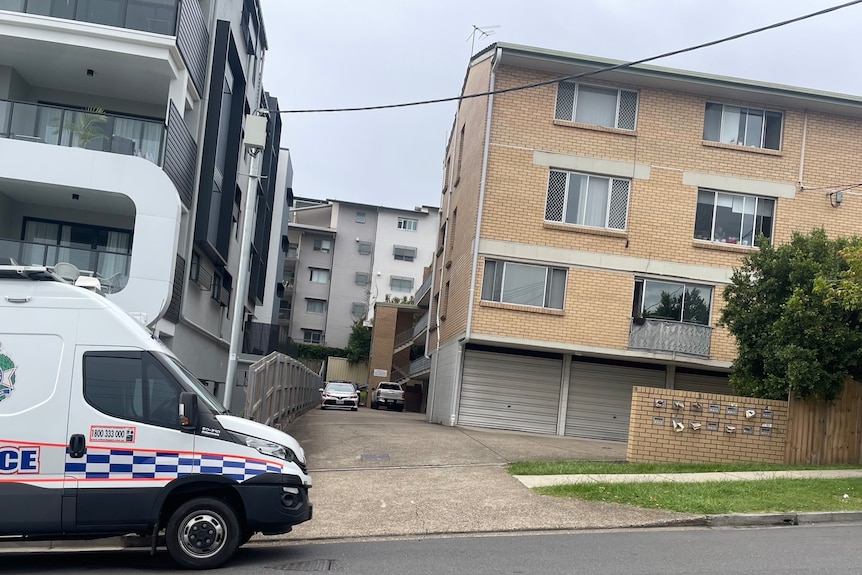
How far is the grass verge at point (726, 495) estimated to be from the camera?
1167 cm

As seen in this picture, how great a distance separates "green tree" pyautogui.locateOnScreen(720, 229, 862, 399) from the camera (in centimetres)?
1592

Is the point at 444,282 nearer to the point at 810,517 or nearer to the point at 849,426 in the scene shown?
the point at 849,426

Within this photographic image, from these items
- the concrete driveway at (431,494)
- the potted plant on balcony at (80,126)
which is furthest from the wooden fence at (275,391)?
the potted plant on balcony at (80,126)

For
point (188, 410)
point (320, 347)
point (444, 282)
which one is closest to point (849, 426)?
point (188, 410)

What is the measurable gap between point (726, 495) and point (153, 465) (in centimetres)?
810

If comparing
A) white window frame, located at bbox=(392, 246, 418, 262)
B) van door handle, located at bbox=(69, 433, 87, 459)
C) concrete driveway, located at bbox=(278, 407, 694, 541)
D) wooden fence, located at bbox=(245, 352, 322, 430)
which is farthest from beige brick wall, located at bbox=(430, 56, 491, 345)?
white window frame, located at bbox=(392, 246, 418, 262)

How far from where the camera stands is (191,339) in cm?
2514

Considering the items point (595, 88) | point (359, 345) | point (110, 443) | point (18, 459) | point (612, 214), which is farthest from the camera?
point (359, 345)

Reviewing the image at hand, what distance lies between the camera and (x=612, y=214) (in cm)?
2480

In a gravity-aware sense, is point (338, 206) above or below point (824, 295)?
above

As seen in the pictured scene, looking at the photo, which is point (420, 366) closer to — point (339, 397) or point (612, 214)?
point (339, 397)

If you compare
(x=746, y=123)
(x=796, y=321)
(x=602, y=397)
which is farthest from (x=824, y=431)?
(x=746, y=123)

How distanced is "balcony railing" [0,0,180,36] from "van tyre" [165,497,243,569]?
14615 millimetres

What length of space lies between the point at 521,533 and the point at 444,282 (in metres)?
20.9
